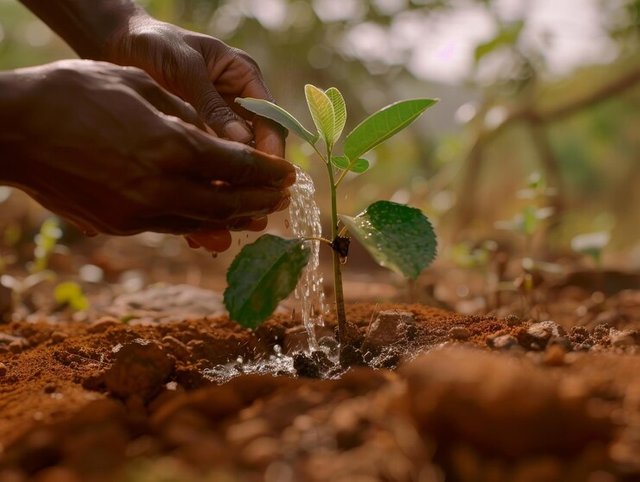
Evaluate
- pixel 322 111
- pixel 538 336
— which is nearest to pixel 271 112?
pixel 322 111

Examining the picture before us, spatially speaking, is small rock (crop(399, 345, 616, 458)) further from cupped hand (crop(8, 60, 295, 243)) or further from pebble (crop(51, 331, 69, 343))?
pebble (crop(51, 331, 69, 343))

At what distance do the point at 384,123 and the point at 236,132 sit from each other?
Result: 1.32ft

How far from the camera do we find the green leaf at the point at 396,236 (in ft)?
4.77

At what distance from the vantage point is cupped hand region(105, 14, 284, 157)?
1.90m

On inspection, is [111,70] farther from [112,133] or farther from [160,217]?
[160,217]

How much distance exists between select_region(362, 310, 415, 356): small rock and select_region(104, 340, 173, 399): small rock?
456 mm

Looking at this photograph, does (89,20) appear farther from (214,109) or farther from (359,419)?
(359,419)

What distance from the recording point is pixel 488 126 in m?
4.78

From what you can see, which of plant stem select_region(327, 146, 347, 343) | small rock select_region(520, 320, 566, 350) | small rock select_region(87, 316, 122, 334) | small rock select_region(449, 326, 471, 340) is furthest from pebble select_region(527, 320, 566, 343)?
small rock select_region(87, 316, 122, 334)

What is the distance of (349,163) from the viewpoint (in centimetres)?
171

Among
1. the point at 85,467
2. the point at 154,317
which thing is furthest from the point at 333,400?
the point at 154,317

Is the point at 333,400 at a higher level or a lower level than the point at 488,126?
lower

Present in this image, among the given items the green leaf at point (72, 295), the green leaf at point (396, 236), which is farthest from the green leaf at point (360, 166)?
the green leaf at point (72, 295)

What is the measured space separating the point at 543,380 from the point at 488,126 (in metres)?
3.97
